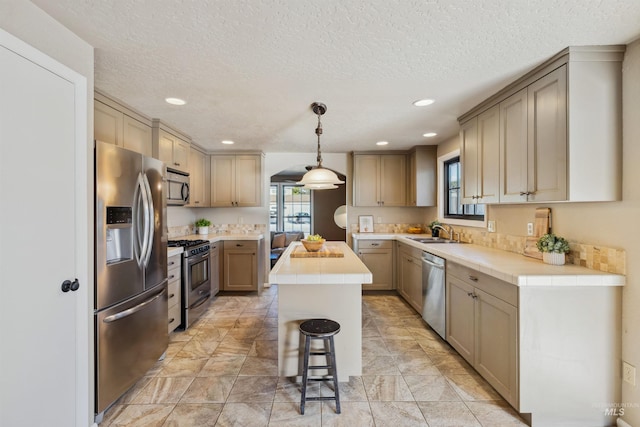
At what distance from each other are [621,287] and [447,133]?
2.45m

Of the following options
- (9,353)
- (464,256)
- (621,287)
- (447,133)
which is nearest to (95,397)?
(9,353)

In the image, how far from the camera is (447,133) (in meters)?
3.69

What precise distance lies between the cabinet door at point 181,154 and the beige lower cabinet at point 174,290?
1.12 metres

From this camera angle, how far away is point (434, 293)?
3.01m

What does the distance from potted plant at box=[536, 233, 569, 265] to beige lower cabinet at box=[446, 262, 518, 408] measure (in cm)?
44

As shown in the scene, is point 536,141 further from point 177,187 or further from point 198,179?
point 198,179

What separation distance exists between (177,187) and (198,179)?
0.98 m

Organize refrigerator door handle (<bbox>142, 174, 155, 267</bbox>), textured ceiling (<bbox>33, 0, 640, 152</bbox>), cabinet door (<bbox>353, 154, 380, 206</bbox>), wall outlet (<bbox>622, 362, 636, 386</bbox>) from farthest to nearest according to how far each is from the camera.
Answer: cabinet door (<bbox>353, 154, 380, 206</bbox>)
refrigerator door handle (<bbox>142, 174, 155, 267</bbox>)
wall outlet (<bbox>622, 362, 636, 386</bbox>)
textured ceiling (<bbox>33, 0, 640, 152</bbox>)

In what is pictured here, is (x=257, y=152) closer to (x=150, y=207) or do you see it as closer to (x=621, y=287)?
(x=150, y=207)

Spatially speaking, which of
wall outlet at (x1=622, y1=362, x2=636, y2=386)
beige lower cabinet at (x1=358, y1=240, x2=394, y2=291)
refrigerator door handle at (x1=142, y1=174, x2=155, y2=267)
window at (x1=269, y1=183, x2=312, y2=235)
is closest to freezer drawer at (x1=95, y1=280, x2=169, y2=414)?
refrigerator door handle at (x1=142, y1=174, x2=155, y2=267)

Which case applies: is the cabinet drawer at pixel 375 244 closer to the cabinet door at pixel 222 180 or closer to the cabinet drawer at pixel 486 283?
the cabinet drawer at pixel 486 283

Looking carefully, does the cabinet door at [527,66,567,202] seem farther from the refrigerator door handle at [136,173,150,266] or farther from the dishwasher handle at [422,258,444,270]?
the refrigerator door handle at [136,173,150,266]

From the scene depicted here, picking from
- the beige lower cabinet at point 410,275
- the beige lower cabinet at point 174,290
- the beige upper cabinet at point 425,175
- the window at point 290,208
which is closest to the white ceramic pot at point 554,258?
the beige lower cabinet at point 410,275

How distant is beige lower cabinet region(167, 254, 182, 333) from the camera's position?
9.63ft
